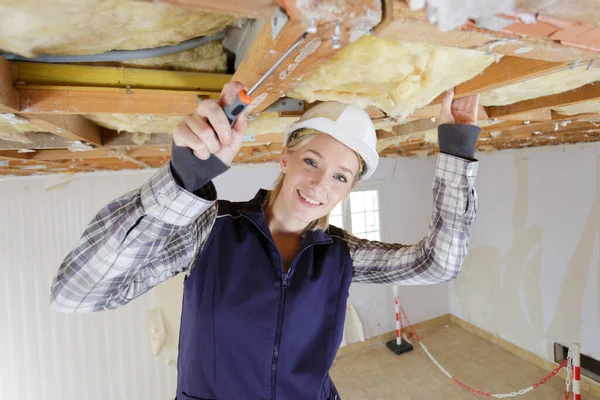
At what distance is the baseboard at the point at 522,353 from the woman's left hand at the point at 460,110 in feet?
15.5

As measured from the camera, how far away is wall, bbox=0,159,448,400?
3783mm

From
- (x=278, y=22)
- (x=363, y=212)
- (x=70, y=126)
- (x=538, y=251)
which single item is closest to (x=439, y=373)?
(x=538, y=251)

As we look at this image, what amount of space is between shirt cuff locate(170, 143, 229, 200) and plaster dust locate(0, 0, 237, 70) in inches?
10.2

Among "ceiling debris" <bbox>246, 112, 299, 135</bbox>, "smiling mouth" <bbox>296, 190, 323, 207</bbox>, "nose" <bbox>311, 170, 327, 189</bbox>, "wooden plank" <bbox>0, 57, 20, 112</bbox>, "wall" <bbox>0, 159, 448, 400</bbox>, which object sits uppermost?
"ceiling debris" <bbox>246, 112, 299, 135</bbox>

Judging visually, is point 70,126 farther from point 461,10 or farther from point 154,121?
point 461,10

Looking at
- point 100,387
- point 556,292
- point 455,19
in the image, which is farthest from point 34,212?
point 556,292

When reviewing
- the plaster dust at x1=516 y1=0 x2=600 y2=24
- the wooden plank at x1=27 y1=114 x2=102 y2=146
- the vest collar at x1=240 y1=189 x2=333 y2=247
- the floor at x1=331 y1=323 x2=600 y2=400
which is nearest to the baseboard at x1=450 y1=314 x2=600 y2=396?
the floor at x1=331 y1=323 x2=600 y2=400

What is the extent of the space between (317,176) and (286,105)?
0.31 m

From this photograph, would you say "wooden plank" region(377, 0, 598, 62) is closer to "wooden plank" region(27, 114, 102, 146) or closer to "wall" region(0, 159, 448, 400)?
"wooden plank" region(27, 114, 102, 146)

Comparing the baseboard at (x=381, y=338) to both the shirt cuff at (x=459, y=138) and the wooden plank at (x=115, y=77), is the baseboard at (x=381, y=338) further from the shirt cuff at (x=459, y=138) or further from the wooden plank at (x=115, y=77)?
the wooden plank at (x=115, y=77)

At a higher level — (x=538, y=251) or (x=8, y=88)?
(x=8, y=88)

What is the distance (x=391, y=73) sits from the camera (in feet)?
3.01

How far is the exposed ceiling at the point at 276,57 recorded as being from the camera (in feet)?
1.44

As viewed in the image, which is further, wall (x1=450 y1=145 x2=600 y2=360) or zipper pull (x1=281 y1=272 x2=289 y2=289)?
wall (x1=450 y1=145 x2=600 y2=360)
